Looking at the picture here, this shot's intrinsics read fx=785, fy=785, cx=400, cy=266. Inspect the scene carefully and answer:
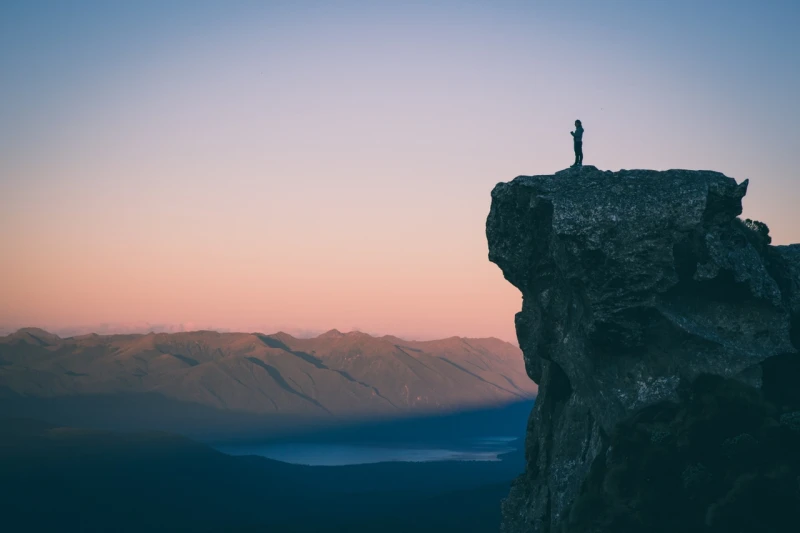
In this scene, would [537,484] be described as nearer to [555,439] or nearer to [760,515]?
[555,439]

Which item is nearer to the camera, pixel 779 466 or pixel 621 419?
pixel 779 466

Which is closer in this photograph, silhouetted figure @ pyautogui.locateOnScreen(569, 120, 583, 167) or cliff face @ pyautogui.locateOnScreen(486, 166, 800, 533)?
cliff face @ pyautogui.locateOnScreen(486, 166, 800, 533)

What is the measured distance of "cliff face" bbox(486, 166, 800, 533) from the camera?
44875 millimetres

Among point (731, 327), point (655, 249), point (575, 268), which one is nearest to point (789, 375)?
point (731, 327)

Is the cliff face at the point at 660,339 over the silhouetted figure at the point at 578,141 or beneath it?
beneath

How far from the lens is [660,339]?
49938 millimetres

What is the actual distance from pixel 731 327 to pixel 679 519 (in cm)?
1327

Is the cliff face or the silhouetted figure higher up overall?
the silhouetted figure

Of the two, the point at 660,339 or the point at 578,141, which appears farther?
the point at 578,141

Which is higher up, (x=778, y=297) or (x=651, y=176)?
(x=651, y=176)

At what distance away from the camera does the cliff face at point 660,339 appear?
44875 mm

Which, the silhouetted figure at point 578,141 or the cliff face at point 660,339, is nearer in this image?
the cliff face at point 660,339

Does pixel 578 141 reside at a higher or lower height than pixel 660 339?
higher

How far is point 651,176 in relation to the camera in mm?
50219
